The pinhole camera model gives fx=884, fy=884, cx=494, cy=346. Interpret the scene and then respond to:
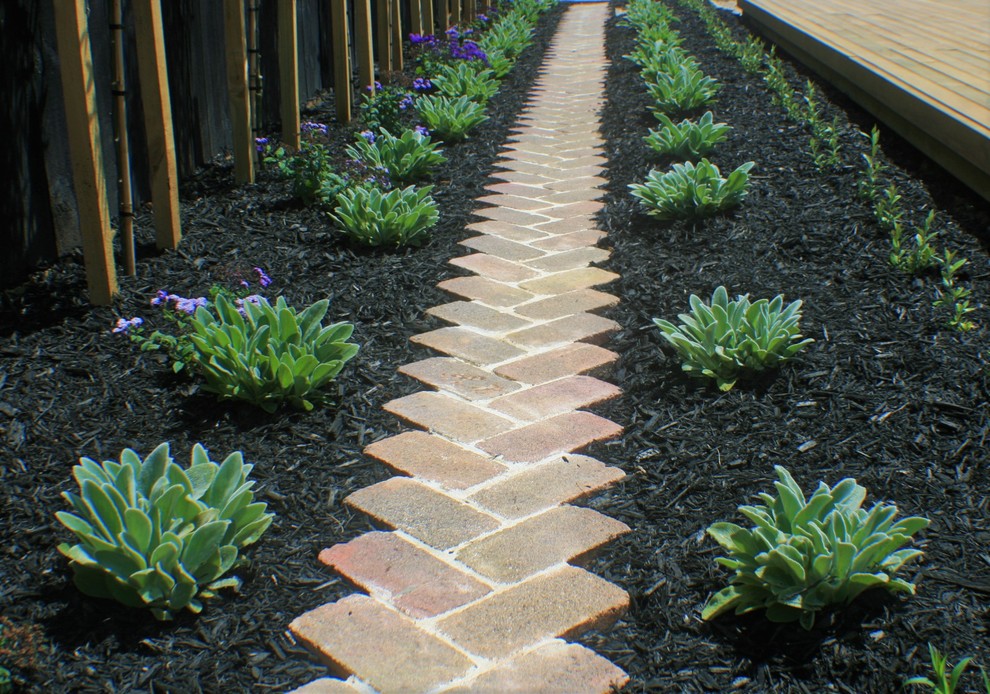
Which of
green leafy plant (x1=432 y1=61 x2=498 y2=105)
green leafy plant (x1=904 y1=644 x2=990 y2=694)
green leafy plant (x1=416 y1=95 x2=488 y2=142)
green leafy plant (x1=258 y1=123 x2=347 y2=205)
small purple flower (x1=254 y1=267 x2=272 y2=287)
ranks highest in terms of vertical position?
green leafy plant (x1=432 y1=61 x2=498 y2=105)

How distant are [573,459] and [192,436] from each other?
111 centimetres

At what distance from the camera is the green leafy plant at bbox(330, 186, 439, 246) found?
391 centimetres

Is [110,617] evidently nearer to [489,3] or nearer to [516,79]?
[516,79]

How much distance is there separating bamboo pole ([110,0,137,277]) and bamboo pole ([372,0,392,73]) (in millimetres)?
3675

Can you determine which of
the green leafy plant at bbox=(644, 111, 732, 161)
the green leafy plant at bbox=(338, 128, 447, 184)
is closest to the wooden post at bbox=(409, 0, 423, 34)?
the green leafy plant at bbox=(338, 128, 447, 184)

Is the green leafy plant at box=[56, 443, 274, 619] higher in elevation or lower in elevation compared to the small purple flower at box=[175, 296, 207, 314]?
lower

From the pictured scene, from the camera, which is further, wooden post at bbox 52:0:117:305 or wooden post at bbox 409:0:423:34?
wooden post at bbox 409:0:423:34

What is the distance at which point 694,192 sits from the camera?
4.03 m

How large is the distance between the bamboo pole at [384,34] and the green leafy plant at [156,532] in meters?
5.43

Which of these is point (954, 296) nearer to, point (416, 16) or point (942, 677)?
point (942, 677)

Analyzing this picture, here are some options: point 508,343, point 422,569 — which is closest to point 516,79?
point 508,343

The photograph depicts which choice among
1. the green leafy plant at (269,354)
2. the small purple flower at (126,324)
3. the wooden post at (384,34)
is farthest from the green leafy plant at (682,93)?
the small purple flower at (126,324)

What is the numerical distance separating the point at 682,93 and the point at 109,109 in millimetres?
3625

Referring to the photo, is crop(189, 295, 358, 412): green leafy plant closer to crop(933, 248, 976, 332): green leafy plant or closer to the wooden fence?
the wooden fence
